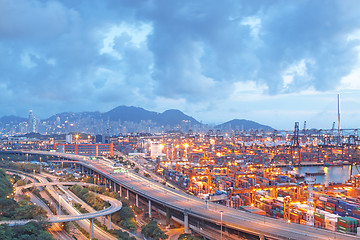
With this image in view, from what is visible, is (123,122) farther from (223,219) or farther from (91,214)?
(223,219)

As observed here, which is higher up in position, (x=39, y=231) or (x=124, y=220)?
(x=39, y=231)

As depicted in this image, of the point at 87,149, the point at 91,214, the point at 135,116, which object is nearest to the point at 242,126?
the point at 135,116

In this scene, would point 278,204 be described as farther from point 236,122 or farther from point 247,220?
point 236,122

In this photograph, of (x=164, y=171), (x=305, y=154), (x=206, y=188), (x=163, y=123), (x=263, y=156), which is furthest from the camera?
(x=163, y=123)

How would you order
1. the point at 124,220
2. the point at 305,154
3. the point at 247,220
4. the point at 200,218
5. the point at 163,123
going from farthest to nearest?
the point at 163,123, the point at 305,154, the point at 124,220, the point at 200,218, the point at 247,220

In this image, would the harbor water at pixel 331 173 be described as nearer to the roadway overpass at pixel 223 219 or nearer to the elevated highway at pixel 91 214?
the roadway overpass at pixel 223 219

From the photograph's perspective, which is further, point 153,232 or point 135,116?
point 135,116

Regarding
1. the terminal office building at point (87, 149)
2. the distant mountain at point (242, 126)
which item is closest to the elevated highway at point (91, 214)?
the terminal office building at point (87, 149)

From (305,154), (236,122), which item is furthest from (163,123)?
(305,154)

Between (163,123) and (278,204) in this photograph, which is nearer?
(278,204)
